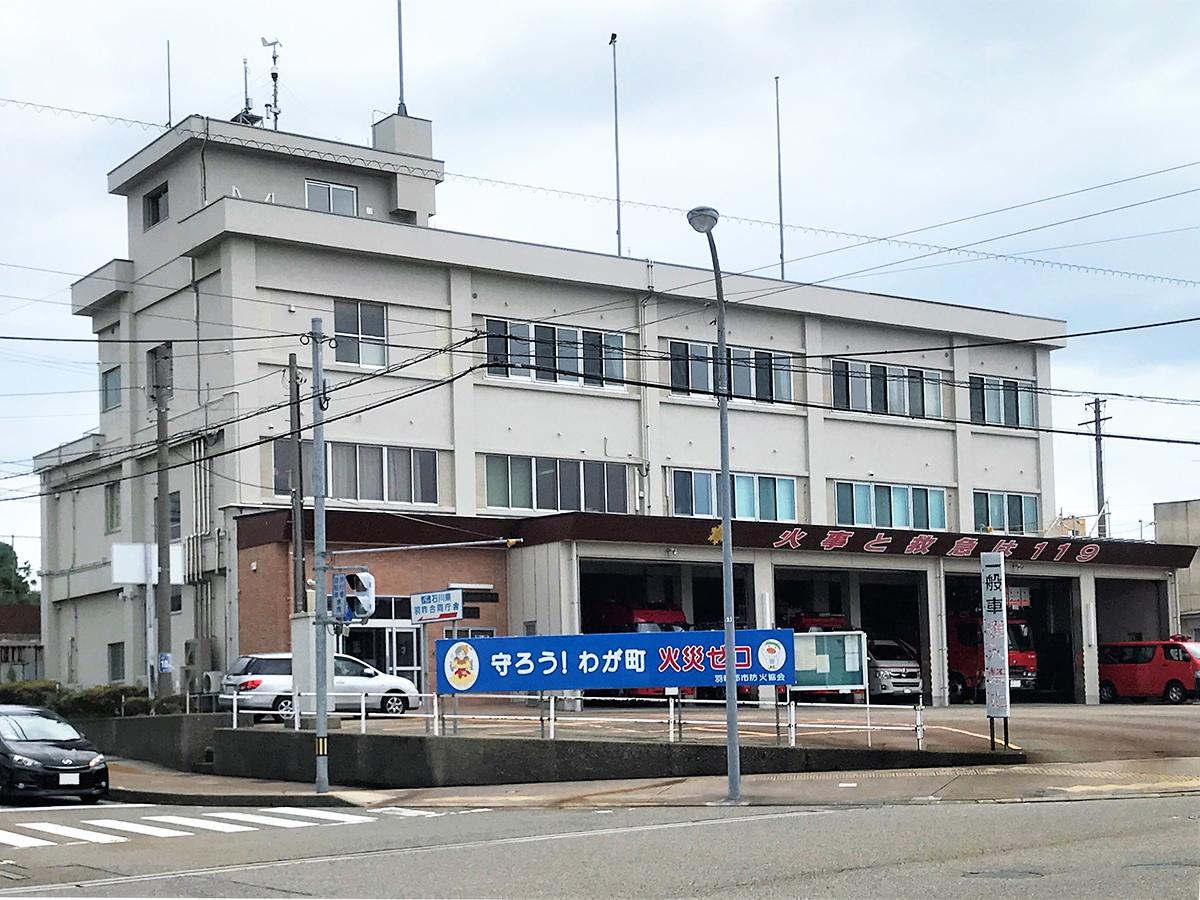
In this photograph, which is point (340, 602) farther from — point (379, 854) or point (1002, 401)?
point (1002, 401)

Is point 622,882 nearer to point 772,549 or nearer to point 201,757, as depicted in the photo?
point 201,757

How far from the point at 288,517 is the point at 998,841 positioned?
26329mm

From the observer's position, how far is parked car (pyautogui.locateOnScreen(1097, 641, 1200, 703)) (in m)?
44.8

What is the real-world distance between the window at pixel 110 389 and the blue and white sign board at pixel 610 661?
76.6 ft

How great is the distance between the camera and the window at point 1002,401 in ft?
175

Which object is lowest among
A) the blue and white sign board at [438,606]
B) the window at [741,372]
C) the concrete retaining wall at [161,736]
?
the concrete retaining wall at [161,736]

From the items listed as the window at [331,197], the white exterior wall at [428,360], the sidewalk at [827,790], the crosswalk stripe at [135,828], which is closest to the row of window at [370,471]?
the white exterior wall at [428,360]

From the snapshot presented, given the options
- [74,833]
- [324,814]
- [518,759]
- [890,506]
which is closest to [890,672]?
[890,506]

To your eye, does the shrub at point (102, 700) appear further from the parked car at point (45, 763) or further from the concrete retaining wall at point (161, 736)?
the parked car at point (45, 763)

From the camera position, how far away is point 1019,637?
154 feet

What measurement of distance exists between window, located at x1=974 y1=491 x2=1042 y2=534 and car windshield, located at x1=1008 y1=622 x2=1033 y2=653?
629 cm

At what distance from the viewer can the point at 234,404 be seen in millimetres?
40531

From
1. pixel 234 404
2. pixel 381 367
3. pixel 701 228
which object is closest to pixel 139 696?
pixel 234 404

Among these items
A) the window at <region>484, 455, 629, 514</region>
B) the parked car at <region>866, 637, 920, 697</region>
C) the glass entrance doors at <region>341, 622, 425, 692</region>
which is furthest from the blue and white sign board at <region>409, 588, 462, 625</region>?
the parked car at <region>866, 637, 920, 697</region>
